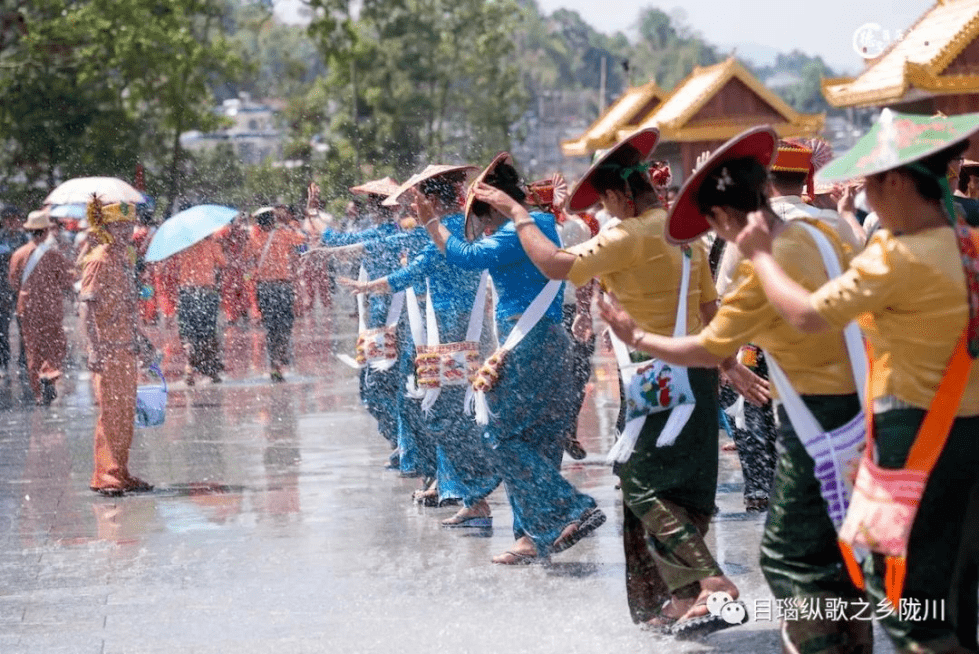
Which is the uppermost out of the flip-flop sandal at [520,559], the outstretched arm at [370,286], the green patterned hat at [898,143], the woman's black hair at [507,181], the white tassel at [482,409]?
the green patterned hat at [898,143]

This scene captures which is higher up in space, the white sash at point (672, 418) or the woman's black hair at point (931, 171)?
the woman's black hair at point (931, 171)

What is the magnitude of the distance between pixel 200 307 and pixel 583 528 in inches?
428

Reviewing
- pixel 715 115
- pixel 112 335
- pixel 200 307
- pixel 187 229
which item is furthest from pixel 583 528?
pixel 715 115

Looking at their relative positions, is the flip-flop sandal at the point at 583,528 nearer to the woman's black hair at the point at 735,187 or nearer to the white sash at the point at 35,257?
the woman's black hair at the point at 735,187

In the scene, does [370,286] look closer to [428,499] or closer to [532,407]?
[428,499]

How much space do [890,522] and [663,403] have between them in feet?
6.55

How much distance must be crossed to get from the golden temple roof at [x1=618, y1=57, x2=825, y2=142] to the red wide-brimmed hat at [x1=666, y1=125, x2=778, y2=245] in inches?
1268

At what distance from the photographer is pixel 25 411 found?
53.7 feet

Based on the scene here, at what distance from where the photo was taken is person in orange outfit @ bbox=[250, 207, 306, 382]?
18500 millimetres

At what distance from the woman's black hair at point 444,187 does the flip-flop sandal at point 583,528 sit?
1816 mm

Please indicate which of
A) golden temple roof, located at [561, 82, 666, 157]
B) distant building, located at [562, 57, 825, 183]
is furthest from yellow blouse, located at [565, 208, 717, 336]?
golden temple roof, located at [561, 82, 666, 157]

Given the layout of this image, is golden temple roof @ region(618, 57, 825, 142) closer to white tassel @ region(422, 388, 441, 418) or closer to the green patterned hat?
white tassel @ region(422, 388, 441, 418)

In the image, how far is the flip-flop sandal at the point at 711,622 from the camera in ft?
21.5

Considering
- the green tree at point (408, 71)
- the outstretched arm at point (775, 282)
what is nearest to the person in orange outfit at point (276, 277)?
the outstretched arm at point (775, 282)
